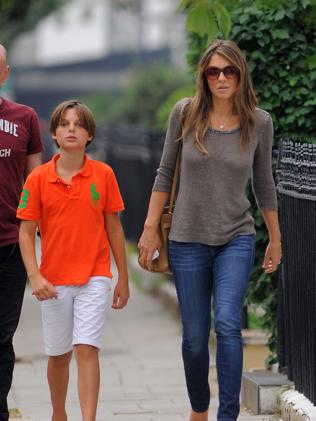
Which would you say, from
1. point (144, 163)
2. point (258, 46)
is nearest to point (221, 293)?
point (258, 46)

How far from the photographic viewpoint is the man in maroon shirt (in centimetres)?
679

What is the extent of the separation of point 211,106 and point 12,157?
1.01 metres

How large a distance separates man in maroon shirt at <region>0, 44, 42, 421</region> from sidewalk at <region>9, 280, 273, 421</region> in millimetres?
1169

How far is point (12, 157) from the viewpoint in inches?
268

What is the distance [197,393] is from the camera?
664 centimetres

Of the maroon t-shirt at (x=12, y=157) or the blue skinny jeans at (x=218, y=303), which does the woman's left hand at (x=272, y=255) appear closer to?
the blue skinny jeans at (x=218, y=303)

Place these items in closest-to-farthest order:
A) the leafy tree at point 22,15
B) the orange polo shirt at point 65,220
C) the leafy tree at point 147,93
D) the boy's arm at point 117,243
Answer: the orange polo shirt at point 65,220, the boy's arm at point 117,243, the leafy tree at point 22,15, the leafy tree at point 147,93

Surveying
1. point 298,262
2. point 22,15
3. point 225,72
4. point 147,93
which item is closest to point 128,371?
point 298,262

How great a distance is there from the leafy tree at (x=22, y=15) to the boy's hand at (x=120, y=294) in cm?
1020

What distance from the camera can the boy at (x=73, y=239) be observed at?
254 inches

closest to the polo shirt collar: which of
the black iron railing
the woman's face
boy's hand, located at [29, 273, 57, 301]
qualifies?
boy's hand, located at [29, 273, 57, 301]

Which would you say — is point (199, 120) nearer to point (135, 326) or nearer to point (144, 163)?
point (135, 326)

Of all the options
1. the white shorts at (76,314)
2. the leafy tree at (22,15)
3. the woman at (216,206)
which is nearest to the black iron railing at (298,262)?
the woman at (216,206)

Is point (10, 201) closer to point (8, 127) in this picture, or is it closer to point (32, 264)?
point (8, 127)
